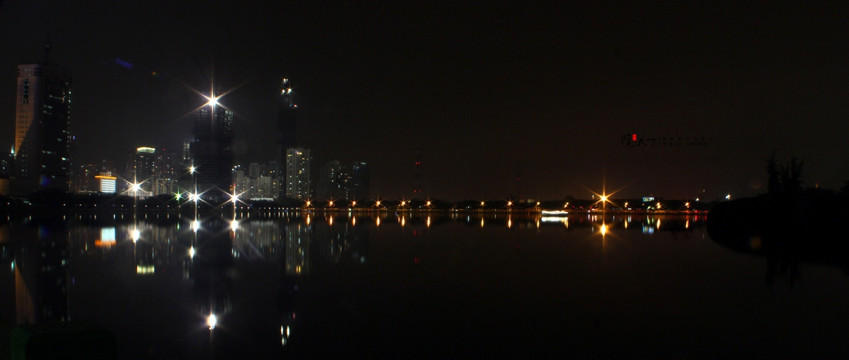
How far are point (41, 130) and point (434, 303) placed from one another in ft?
504

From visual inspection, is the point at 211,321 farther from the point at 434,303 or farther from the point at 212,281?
the point at 212,281

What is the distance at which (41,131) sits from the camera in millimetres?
131750

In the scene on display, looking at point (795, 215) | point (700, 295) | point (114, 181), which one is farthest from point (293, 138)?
point (700, 295)

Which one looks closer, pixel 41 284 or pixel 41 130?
pixel 41 284

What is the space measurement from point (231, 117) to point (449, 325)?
18206cm

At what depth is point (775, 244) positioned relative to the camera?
893 inches

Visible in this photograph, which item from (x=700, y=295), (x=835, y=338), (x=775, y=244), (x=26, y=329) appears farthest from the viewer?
(x=775, y=244)

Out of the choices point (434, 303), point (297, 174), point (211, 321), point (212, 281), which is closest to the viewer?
point (211, 321)

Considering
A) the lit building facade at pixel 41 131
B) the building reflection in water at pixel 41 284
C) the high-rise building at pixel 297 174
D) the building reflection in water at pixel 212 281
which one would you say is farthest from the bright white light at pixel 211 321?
the high-rise building at pixel 297 174

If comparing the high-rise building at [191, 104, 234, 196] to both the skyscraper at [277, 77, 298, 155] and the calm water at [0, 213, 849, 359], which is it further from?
the calm water at [0, 213, 849, 359]

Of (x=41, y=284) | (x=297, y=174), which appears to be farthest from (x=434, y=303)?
(x=297, y=174)

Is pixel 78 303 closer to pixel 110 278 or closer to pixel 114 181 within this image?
pixel 110 278

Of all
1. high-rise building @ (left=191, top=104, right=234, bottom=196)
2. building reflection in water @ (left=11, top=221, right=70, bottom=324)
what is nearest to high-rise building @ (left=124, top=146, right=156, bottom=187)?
high-rise building @ (left=191, top=104, right=234, bottom=196)

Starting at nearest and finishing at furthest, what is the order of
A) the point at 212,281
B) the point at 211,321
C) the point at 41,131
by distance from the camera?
the point at 211,321 < the point at 212,281 < the point at 41,131
